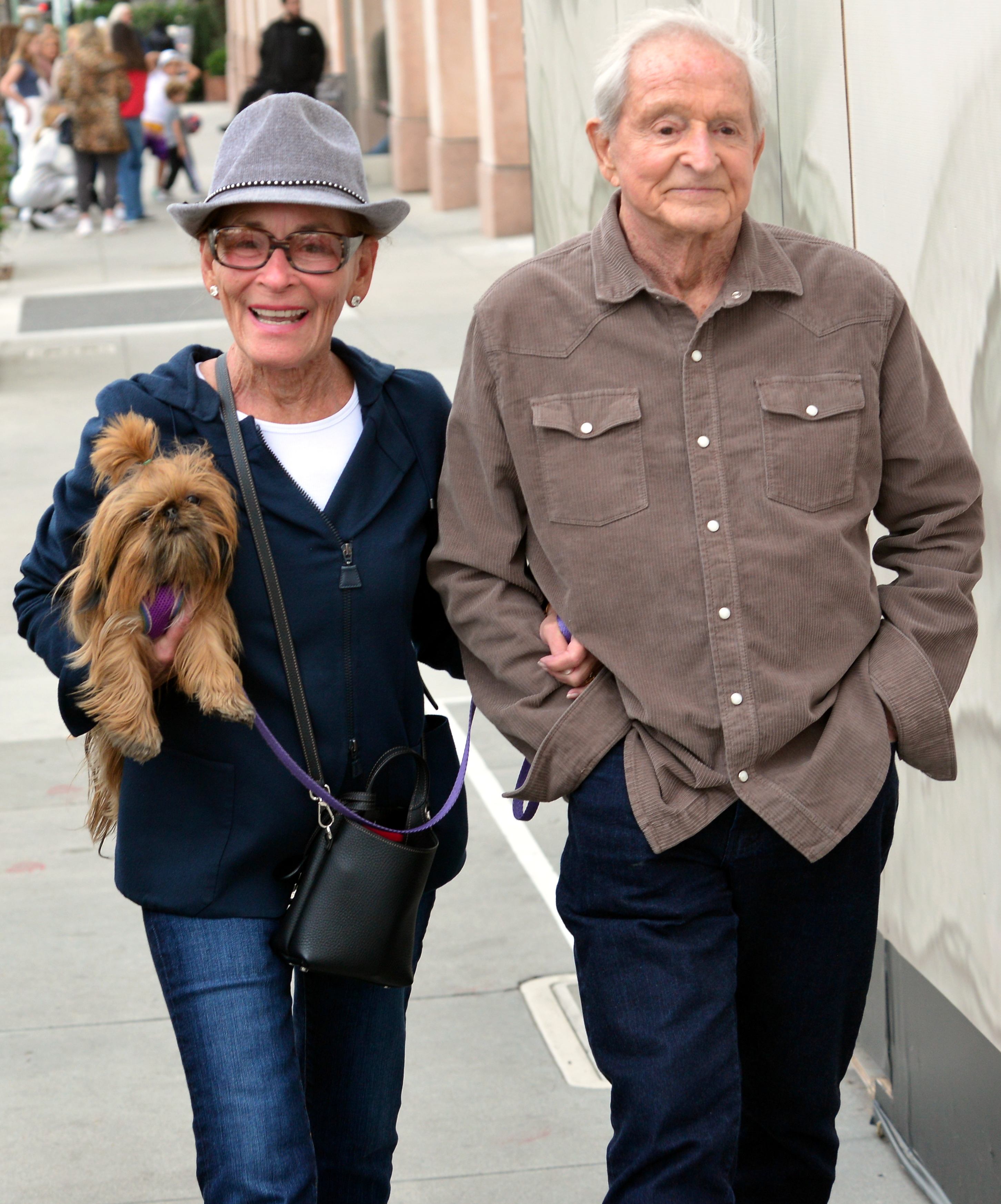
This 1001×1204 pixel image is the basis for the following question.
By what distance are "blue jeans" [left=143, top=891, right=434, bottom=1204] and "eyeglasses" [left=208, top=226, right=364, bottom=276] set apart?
996 mm

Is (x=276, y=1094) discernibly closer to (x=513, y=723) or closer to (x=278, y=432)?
(x=513, y=723)

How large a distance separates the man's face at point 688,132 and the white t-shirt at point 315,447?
1.93 ft

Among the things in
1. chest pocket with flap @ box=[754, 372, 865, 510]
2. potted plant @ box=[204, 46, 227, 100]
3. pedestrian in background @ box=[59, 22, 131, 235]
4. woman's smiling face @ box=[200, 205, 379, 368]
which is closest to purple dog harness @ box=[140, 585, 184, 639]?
woman's smiling face @ box=[200, 205, 379, 368]

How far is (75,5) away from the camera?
5572 centimetres

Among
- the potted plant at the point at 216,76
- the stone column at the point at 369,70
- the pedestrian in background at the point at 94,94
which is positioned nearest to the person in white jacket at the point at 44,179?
the pedestrian in background at the point at 94,94

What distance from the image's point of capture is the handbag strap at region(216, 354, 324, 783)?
259 centimetres

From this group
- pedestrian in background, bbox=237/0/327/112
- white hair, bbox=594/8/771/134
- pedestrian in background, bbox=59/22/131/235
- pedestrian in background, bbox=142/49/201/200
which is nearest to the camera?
white hair, bbox=594/8/771/134

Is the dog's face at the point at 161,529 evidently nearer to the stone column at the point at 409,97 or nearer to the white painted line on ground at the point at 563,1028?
the white painted line on ground at the point at 563,1028

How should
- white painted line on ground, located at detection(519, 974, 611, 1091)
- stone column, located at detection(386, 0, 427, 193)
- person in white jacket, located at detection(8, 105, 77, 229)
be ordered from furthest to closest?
stone column, located at detection(386, 0, 427, 193) < person in white jacket, located at detection(8, 105, 77, 229) < white painted line on ground, located at detection(519, 974, 611, 1091)

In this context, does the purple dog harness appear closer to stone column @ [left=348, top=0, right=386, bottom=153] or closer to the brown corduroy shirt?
the brown corduroy shirt

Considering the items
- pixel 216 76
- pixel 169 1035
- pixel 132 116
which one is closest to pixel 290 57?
pixel 132 116

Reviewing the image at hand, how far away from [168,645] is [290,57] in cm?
1829

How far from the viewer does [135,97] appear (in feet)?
68.5

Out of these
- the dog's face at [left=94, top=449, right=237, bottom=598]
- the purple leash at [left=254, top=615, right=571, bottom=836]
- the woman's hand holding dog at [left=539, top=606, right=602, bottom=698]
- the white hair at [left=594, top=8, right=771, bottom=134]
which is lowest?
the purple leash at [left=254, top=615, right=571, bottom=836]
